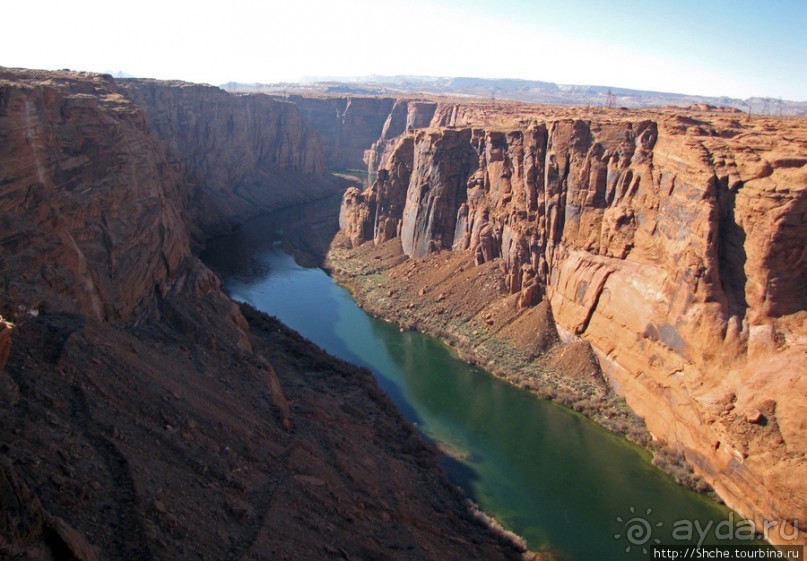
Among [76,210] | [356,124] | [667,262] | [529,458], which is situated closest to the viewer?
[76,210]

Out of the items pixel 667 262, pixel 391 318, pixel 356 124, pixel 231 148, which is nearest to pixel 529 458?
pixel 667 262

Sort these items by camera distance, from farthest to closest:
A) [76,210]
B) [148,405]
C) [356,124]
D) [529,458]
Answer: [356,124] → [529,458] → [76,210] → [148,405]

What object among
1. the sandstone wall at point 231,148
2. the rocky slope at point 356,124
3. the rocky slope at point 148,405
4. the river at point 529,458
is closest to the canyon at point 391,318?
the rocky slope at point 148,405

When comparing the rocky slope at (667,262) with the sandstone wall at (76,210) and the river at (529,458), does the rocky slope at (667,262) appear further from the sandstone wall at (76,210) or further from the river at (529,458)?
the sandstone wall at (76,210)

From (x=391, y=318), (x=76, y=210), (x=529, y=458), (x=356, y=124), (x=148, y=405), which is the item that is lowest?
(x=529, y=458)

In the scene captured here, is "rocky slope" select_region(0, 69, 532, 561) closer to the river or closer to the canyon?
the canyon

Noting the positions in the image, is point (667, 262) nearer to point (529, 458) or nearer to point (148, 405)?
point (529, 458)
